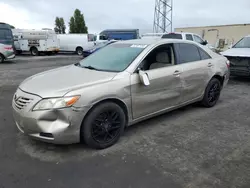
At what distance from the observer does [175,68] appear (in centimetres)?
390

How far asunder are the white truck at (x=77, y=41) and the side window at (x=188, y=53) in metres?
17.8

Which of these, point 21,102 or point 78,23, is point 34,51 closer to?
point 78,23

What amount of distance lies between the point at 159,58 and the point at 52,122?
6.95 feet

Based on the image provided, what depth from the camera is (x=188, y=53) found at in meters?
4.28

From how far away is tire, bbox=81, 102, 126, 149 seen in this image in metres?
2.91

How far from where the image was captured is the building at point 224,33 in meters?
21.5

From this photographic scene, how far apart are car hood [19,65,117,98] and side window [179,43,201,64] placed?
5.19 ft

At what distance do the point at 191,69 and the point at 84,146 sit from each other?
241cm

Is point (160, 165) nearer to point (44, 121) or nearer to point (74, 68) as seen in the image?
point (44, 121)

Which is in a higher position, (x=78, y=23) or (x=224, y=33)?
(x=78, y=23)

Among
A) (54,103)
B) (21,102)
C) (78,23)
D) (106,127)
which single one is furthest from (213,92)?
(78,23)

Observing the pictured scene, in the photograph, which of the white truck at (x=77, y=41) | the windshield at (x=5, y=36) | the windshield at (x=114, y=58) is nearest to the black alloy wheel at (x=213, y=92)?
the windshield at (x=114, y=58)

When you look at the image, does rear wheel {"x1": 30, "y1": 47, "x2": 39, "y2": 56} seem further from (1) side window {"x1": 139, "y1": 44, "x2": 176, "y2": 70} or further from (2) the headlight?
(2) the headlight

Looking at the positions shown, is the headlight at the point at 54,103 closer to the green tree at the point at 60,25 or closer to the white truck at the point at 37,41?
the white truck at the point at 37,41
